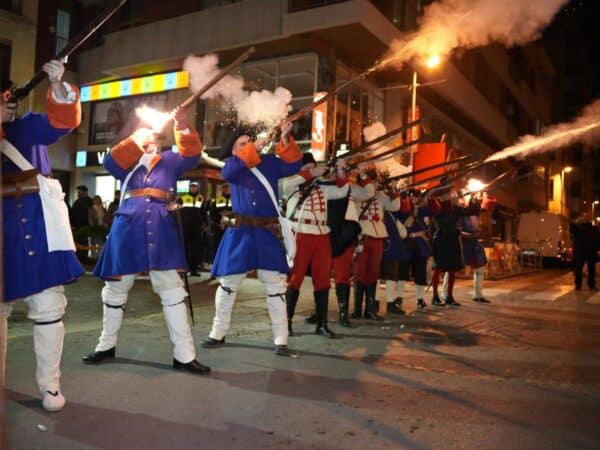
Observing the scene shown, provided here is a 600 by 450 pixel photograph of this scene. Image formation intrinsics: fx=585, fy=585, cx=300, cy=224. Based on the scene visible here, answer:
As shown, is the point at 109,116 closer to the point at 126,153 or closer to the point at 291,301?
the point at 291,301

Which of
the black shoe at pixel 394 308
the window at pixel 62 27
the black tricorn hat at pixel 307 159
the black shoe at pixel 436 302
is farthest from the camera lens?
the window at pixel 62 27

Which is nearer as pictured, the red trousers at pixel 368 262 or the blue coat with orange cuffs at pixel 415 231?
the red trousers at pixel 368 262

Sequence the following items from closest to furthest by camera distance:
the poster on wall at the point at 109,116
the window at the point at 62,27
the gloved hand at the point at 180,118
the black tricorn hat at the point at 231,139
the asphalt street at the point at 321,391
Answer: the asphalt street at the point at 321,391
the gloved hand at the point at 180,118
the black tricorn hat at the point at 231,139
the poster on wall at the point at 109,116
the window at the point at 62,27

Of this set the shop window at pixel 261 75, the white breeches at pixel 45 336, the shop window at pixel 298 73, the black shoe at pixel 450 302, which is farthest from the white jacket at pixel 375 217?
the shop window at pixel 261 75

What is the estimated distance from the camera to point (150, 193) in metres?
4.87

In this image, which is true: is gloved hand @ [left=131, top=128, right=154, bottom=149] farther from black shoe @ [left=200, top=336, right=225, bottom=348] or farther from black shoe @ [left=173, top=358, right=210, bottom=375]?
black shoe @ [left=200, top=336, right=225, bottom=348]

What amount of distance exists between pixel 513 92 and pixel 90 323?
39514 mm

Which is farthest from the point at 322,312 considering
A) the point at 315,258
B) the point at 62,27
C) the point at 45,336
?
the point at 62,27

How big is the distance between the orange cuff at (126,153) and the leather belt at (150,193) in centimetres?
23

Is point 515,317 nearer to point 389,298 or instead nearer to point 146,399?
point 389,298

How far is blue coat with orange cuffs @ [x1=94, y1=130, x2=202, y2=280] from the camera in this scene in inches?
185

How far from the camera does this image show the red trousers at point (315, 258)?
6547 millimetres

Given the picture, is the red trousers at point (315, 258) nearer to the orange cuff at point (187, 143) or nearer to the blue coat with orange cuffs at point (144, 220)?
the blue coat with orange cuffs at point (144, 220)

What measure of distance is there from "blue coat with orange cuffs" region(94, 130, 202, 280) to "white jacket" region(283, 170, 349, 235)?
1.60 metres
